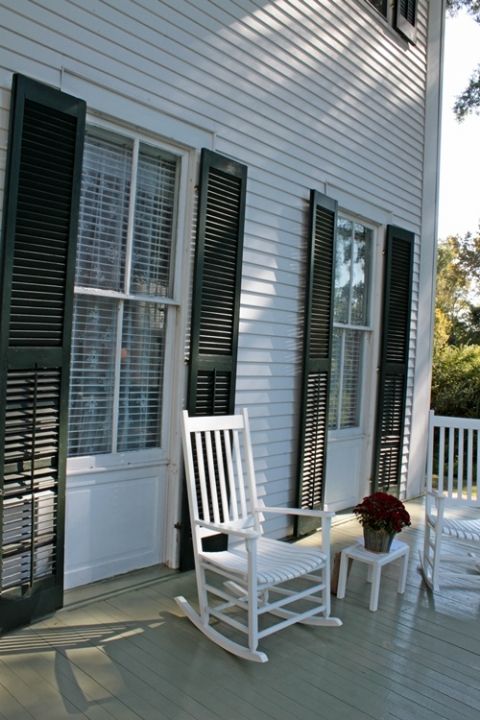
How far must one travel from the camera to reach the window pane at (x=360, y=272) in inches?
207

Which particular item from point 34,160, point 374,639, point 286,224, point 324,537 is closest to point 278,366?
point 286,224

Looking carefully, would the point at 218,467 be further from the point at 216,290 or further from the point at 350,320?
the point at 350,320

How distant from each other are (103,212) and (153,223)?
34 cm

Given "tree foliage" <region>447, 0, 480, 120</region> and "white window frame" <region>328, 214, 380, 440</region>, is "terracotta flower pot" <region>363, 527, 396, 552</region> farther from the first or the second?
"tree foliage" <region>447, 0, 480, 120</region>

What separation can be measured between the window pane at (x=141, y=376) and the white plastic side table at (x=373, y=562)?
1262 mm

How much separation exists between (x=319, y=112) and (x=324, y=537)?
10.4ft

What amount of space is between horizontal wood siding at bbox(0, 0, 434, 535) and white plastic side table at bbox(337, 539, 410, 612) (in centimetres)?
90

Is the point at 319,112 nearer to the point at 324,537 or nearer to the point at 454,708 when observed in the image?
the point at 324,537

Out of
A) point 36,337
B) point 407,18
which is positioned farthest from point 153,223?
point 407,18

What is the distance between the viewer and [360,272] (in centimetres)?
534

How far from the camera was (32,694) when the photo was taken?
7.38 ft

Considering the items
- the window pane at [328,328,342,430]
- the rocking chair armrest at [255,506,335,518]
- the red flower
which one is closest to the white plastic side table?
the red flower

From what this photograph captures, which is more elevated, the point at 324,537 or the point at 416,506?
the point at 324,537

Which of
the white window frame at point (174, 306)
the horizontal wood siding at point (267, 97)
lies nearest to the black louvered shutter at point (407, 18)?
the horizontal wood siding at point (267, 97)
